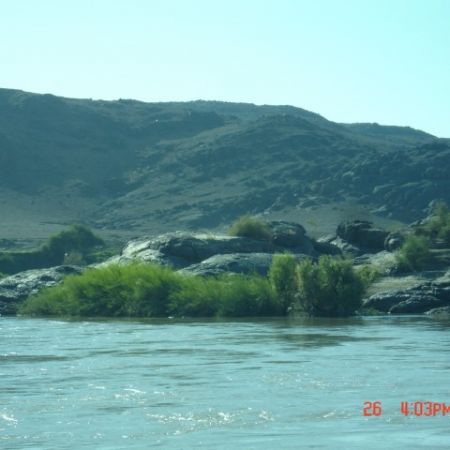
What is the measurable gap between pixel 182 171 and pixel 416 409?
115853mm

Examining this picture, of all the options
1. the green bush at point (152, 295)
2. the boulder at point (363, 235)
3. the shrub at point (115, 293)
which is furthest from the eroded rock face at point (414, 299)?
the boulder at point (363, 235)

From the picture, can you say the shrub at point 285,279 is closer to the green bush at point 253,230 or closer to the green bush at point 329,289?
the green bush at point 329,289

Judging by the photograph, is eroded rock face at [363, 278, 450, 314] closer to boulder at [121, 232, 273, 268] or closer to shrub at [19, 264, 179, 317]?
shrub at [19, 264, 179, 317]

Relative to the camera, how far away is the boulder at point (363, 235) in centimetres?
6222

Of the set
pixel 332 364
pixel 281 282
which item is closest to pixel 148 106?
pixel 281 282

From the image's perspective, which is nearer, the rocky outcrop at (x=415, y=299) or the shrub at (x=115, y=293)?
the rocky outcrop at (x=415, y=299)

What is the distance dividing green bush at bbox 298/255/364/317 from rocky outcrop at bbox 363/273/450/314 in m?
2.30

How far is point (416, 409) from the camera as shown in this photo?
18.1m

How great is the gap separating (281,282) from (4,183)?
291ft

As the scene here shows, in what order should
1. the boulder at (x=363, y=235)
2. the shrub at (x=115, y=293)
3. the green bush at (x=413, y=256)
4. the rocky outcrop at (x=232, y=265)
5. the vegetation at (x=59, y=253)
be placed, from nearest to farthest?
the shrub at (x=115, y=293) → the rocky outcrop at (x=232, y=265) → the green bush at (x=413, y=256) → the boulder at (x=363, y=235) → the vegetation at (x=59, y=253)

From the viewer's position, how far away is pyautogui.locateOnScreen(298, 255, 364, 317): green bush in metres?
43.6

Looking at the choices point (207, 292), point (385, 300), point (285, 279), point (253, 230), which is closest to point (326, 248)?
point (253, 230)

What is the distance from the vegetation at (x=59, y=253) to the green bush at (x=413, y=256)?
25.6m

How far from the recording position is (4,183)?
129000 millimetres
